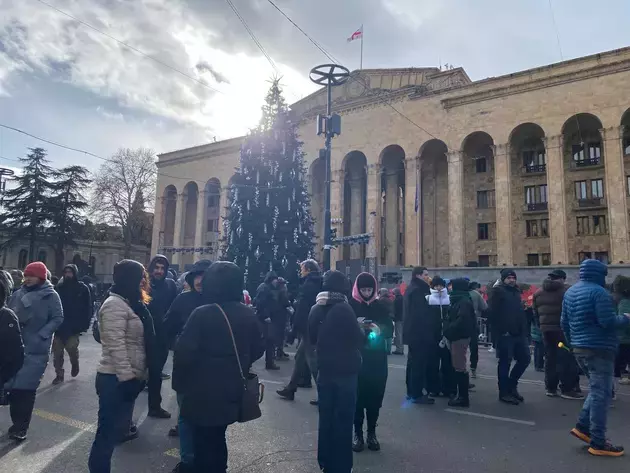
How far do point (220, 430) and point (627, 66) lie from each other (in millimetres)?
32575

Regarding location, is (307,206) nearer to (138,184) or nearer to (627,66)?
(627,66)

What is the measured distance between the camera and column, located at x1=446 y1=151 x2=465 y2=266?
31234mm

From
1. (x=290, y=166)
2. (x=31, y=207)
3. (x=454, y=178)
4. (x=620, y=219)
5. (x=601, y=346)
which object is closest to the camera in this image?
(x=601, y=346)

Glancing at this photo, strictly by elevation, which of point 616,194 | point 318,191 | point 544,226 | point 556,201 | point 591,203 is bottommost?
point 544,226

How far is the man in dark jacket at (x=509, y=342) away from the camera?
22.8ft

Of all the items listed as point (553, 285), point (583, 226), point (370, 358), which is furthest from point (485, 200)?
point (370, 358)

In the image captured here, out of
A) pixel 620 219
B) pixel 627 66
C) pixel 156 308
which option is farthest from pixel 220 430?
pixel 627 66

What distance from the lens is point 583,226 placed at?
30844 mm

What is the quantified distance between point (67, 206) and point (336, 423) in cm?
4897

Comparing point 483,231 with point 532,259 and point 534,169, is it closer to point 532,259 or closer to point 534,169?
point 532,259

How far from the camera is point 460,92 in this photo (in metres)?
32.3

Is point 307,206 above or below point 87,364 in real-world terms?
above

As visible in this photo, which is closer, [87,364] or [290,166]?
[87,364]

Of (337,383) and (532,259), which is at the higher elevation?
(532,259)
